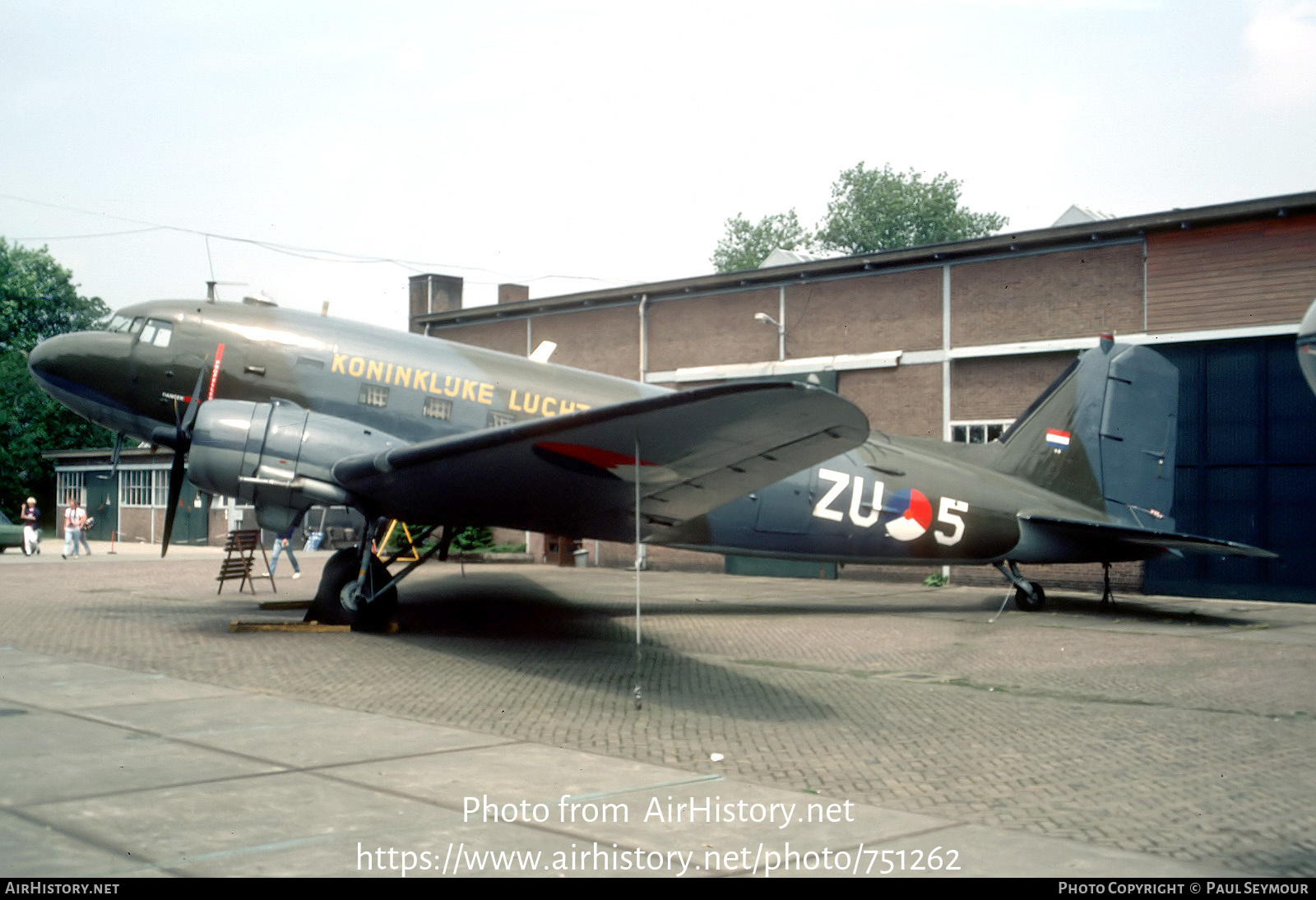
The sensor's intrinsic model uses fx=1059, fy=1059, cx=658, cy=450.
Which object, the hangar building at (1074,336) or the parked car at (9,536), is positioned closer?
the hangar building at (1074,336)

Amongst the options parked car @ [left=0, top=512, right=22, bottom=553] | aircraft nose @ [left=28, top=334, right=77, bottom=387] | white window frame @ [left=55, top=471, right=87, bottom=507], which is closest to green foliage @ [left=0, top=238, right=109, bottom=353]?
white window frame @ [left=55, top=471, right=87, bottom=507]

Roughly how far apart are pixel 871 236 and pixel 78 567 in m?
63.6

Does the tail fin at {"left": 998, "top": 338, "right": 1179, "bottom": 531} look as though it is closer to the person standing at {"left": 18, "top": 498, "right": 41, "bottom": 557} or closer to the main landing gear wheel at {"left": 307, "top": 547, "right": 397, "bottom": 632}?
the main landing gear wheel at {"left": 307, "top": 547, "right": 397, "bottom": 632}

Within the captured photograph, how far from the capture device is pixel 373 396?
47.1ft

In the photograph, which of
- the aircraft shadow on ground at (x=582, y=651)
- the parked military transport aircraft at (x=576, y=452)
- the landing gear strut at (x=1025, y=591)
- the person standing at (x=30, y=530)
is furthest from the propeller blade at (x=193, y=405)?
the person standing at (x=30, y=530)

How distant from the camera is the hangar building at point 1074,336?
20.3 m

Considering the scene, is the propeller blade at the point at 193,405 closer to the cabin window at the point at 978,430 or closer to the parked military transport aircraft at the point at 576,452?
the parked military transport aircraft at the point at 576,452

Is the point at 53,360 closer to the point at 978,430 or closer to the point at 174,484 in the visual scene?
the point at 174,484

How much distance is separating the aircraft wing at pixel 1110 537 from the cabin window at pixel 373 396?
32.1 feet

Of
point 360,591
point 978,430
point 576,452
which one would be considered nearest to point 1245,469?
point 978,430

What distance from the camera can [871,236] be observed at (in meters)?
79.5

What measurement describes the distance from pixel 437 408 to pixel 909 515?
7.18 m

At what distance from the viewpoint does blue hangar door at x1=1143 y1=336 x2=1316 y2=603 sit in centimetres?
2022

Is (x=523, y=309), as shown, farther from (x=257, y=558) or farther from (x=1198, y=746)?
(x=1198, y=746)
